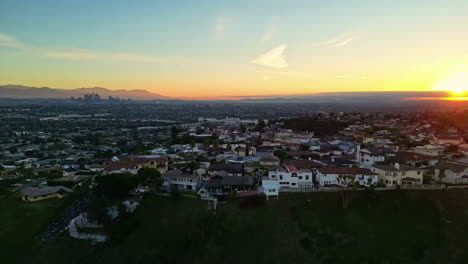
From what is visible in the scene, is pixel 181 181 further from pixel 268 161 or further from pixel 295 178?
pixel 268 161

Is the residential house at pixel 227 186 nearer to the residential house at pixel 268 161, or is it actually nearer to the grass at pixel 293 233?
the grass at pixel 293 233

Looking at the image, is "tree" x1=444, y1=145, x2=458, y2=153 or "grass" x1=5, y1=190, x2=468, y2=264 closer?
"grass" x1=5, y1=190, x2=468, y2=264

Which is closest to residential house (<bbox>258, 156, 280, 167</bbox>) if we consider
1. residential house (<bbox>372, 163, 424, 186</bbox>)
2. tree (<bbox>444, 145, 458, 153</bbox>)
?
residential house (<bbox>372, 163, 424, 186</bbox>)

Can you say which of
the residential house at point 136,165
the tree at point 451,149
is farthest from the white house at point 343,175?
the tree at point 451,149

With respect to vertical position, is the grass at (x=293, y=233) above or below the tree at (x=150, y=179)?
below

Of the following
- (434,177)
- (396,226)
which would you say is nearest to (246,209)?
(396,226)

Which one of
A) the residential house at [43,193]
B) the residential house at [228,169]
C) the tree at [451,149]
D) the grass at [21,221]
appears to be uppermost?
the tree at [451,149]

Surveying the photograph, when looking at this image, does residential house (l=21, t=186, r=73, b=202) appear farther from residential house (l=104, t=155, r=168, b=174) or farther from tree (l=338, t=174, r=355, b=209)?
tree (l=338, t=174, r=355, b=209)
